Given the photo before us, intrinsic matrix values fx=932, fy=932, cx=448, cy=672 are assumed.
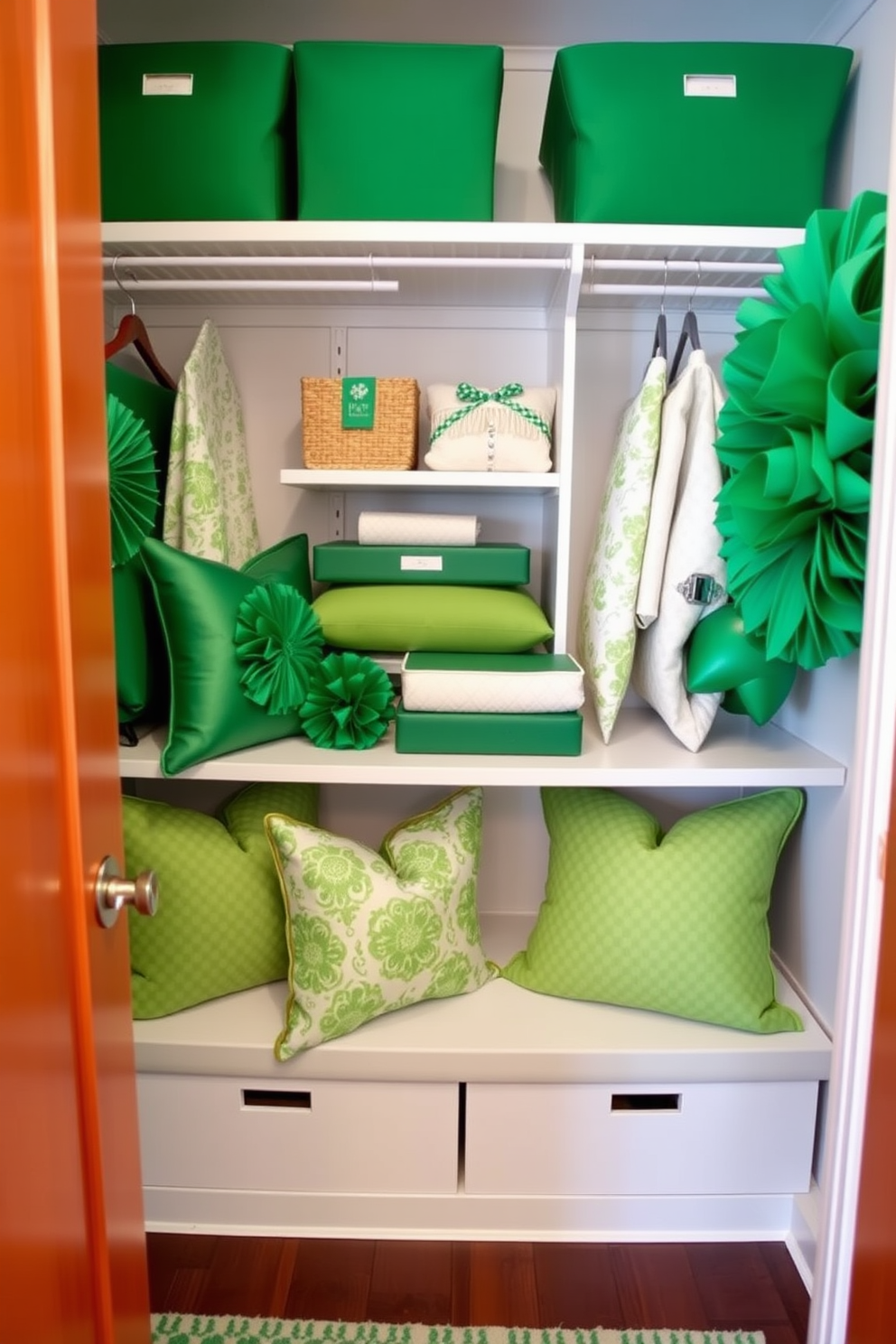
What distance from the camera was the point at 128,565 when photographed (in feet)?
4.93

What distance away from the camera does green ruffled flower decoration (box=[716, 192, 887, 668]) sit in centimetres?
115

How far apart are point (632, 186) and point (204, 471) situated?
0.85 m

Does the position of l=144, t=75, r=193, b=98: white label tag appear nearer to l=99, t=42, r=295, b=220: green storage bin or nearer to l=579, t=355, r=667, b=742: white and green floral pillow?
l=99, t=42, r=295, b=220: green storage bin

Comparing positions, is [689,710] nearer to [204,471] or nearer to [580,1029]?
[580,1029]

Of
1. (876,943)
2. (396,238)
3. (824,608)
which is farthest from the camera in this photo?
(396,238)

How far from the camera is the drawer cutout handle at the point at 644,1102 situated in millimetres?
1678

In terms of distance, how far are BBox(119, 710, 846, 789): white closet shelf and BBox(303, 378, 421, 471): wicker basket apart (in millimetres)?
502

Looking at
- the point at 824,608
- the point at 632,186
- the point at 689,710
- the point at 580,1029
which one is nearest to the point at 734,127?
the point at 632,186

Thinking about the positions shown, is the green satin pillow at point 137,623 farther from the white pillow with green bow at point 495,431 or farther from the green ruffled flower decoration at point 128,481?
the white pillow with green bow at point 495,431

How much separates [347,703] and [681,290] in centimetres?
93

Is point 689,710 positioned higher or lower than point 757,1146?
higher

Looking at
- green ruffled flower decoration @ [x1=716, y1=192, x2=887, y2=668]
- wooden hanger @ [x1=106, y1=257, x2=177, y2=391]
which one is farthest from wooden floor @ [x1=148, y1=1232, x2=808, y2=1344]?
wooden hanger @ [x1=106, y1=257, x2=177, y2=391]

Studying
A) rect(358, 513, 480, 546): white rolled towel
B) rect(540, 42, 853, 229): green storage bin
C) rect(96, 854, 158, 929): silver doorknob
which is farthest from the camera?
rect(358, 513, 480, 546): white rolled towel

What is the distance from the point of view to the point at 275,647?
153 cm
